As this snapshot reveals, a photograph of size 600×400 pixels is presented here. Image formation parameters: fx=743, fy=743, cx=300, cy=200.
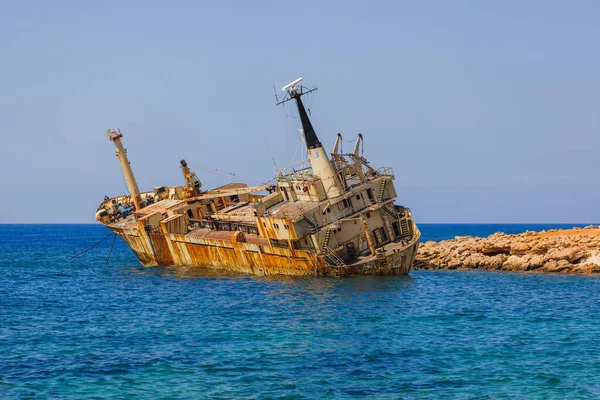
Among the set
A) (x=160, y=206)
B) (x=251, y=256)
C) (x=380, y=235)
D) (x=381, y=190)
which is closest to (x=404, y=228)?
(x=380, y=235)

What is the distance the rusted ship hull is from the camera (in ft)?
130

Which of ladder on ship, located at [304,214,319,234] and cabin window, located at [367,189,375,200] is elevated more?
cabin window, located at [367,189,375,200]

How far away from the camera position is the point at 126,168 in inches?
2419

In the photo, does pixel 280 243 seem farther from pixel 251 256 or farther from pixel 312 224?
pixel 251 256

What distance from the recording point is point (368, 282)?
3859 cm

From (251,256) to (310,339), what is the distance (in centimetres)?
1776

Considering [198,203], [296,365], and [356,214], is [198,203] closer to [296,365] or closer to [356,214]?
[356,214]

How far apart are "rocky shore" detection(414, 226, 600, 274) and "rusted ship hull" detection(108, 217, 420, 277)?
26.9ft

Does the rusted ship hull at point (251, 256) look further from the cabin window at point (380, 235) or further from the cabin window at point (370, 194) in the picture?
the cabin window at point (370, 194)

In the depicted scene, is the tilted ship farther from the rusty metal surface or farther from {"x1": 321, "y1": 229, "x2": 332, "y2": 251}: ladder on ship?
the rusty metal surface

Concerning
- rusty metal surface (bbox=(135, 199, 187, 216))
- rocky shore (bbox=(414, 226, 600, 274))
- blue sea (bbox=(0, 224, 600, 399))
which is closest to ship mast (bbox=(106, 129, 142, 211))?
rusty metal surface (bbox=(135, 199, 187, 216))

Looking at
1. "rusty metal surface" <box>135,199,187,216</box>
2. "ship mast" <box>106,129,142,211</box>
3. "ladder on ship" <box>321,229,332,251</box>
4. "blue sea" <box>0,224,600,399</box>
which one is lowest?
Result: "blue sea" <box>0,224,600,399</box>

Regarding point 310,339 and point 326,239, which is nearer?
point 310,339

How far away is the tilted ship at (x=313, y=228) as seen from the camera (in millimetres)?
39938
